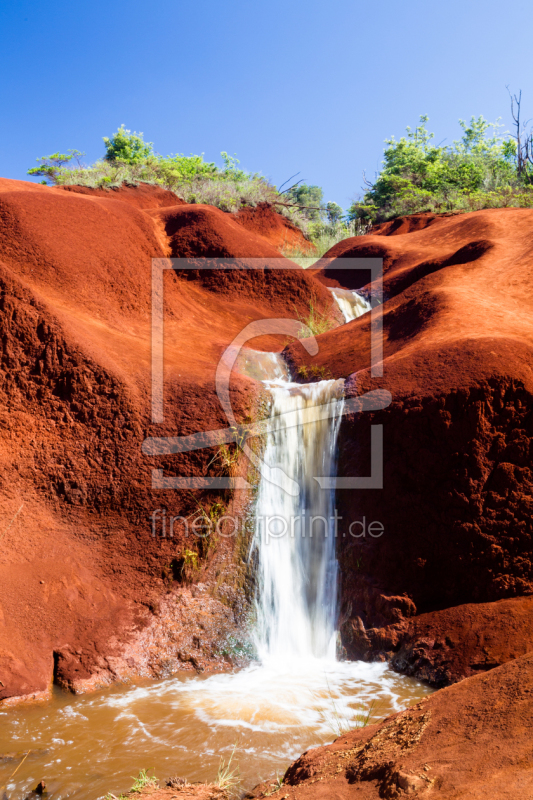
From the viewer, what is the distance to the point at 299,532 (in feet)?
20.7

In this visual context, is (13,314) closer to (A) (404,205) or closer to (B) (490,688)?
(B) (490,688)

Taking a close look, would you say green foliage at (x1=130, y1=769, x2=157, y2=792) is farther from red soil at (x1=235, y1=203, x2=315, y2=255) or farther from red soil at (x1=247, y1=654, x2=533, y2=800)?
red soil at (x1=235, y1=203, x2=315, y2=255)

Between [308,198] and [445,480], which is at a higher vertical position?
[308,198]

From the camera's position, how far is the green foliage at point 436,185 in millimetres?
18547

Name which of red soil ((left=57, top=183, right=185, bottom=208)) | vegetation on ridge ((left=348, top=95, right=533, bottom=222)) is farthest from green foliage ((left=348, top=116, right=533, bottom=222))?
red soil ((left=57, top=183, right=185, bottom=208))

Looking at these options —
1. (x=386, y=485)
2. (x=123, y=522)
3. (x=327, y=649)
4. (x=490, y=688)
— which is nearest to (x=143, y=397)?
(x=123, y=522)

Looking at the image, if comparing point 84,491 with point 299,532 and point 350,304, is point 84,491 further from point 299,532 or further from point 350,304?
point 350,304

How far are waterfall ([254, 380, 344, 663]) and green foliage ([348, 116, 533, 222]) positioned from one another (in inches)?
547

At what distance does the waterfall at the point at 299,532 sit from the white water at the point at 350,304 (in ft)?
18.7

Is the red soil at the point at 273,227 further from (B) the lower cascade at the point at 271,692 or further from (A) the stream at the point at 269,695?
(B) the lower cascade at the point at 271,692

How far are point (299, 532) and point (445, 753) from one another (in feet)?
13.1

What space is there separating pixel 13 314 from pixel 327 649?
4833 mm

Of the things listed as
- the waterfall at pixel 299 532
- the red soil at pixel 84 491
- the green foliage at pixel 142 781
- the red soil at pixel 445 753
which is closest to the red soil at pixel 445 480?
the waterfall at pixel 299 532
